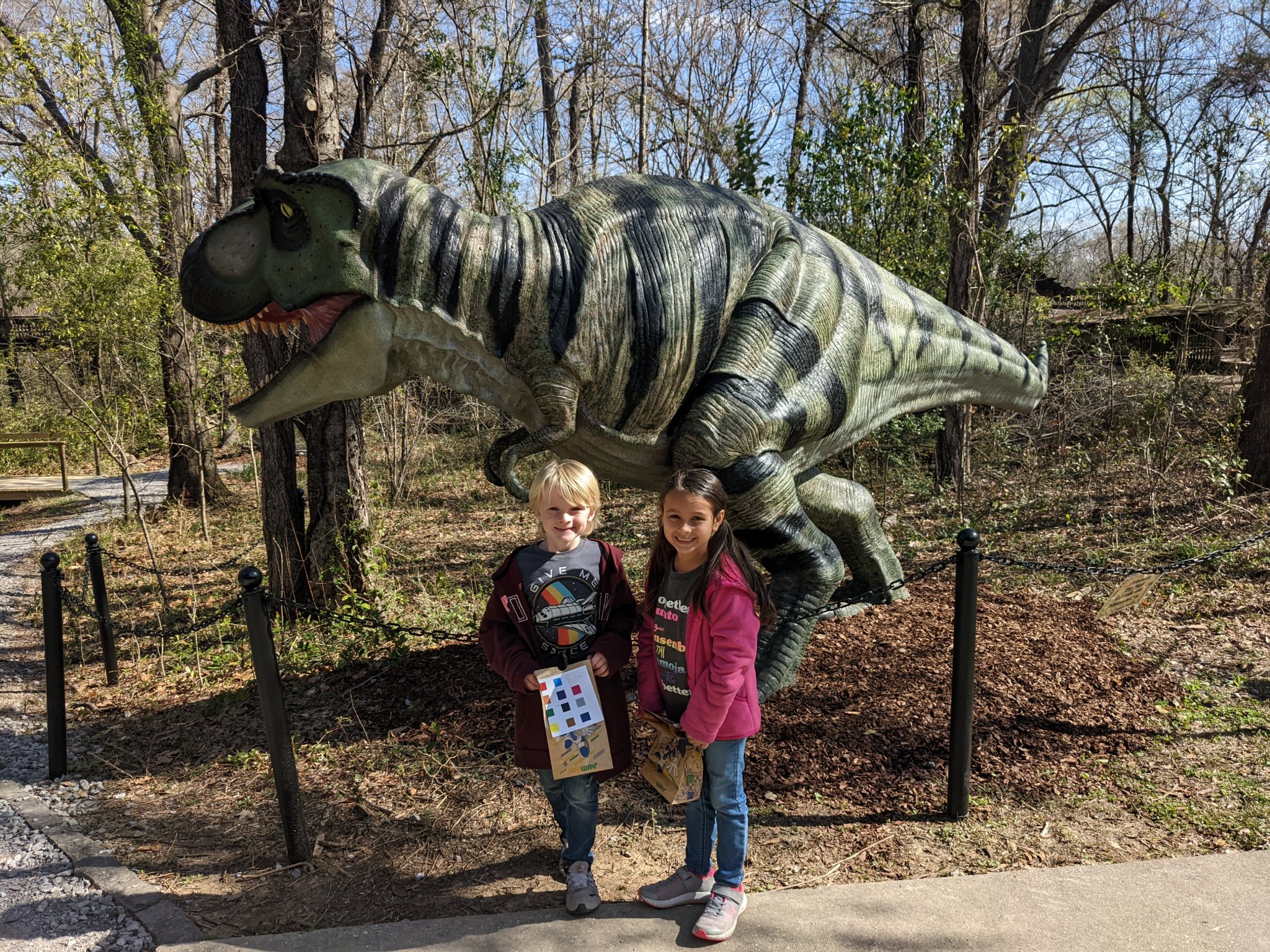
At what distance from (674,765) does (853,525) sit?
1892mm

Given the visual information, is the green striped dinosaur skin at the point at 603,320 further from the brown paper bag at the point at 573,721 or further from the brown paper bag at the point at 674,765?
the brown paper bag at the point at 674,765

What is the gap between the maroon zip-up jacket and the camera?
2.33m

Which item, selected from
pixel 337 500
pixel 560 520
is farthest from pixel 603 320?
pixel 337 500

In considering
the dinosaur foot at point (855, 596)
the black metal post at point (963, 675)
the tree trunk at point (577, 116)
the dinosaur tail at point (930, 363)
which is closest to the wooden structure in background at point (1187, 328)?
the dinosaur tail at point (930, 363)

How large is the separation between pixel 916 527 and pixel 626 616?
4755 millimetres

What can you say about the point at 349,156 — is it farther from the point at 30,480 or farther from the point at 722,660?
the point at 30,480

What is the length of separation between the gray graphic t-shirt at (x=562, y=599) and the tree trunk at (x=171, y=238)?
5.72 m

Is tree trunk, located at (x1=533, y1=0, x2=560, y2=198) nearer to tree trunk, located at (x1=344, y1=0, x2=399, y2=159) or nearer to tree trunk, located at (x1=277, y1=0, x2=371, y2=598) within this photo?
tree trunk, located at (x1=344, y1=0, x2=399, y2=159)

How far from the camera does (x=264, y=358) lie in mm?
4883

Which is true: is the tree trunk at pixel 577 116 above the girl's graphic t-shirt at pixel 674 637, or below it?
above

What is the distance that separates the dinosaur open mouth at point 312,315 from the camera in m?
2.48

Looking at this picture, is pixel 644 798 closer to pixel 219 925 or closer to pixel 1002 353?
pixel 219 925

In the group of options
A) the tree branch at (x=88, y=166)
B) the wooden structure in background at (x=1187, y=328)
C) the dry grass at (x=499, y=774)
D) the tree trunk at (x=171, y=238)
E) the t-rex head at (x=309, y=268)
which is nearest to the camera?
the t-rex head at (x=309, y=268)

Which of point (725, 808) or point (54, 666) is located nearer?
point (725, 808)
